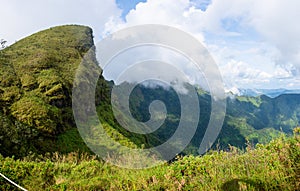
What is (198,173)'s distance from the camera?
21.1 ft

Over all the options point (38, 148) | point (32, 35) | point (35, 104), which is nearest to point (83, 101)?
point (35, 104)

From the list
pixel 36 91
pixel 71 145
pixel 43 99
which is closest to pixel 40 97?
pixel 43 99

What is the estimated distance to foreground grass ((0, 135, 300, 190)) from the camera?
4.93 metres

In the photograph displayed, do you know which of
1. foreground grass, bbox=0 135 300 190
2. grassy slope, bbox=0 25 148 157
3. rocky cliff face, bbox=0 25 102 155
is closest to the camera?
foreground grass, bbox=0 135 300 190

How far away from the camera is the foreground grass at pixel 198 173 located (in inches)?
194

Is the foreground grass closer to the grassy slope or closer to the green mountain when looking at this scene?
the grassy slope

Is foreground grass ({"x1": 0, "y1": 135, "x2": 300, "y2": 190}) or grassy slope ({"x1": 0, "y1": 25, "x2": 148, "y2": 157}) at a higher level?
grassy slope ({"x1": 0, "y1": 25, "x2": 148, "y2": 157})

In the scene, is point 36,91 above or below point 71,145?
above

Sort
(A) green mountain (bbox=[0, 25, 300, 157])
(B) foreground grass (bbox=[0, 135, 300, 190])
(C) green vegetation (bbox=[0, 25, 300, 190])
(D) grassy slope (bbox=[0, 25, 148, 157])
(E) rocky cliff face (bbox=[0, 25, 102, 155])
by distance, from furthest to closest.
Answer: (A) green mountain (bbox=[0, 25, 300, 157]) < (D) grassy slope (bbox=[0, 25, 148, 157]) < (E) rocky cliff face (bbox=[0, 25, 102, 155]) < (C) green vegetation (bbox=[0, 25, 300, 190]) < (B) foreground grass (bbox=[0, 135, 300, 190])

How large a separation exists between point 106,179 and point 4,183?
2436 millimetres

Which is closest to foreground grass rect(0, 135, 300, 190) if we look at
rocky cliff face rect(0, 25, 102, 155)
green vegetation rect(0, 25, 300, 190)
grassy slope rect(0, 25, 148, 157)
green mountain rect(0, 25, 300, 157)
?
green vegetation rect(0, 25, 300, 190)

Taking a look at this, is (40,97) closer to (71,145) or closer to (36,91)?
(36,91)

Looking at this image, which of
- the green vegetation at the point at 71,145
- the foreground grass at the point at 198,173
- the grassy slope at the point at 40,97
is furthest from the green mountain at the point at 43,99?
the foreground grass at the point at 198,173

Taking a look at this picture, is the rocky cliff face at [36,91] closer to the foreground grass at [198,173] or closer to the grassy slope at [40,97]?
the grassy slope at [40,97]
